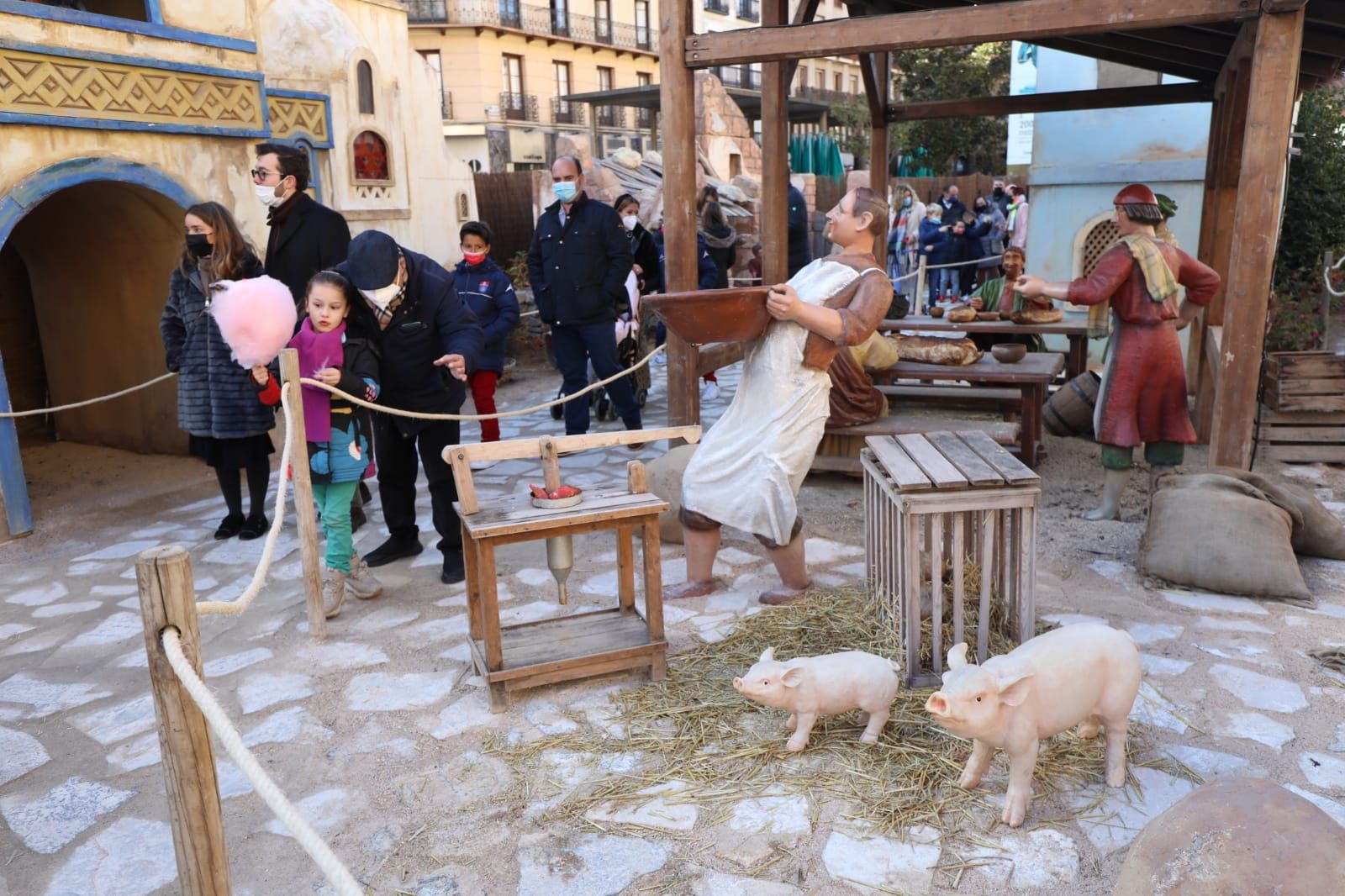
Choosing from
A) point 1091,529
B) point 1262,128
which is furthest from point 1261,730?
point 1262,128

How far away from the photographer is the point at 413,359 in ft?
16.2

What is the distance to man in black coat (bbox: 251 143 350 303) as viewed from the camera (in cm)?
545

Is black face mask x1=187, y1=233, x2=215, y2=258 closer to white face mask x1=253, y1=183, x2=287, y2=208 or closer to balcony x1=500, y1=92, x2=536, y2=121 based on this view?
white face mask x1=253, y1=183, x2=287, y2=208

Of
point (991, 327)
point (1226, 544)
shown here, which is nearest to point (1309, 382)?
point (991, 327)

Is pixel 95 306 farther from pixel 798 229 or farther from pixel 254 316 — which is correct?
pixel 798 229

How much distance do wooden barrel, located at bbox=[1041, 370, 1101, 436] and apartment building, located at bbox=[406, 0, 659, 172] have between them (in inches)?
1037

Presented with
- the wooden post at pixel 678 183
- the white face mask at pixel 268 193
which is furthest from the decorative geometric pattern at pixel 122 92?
the wooden post at pixel 678 183

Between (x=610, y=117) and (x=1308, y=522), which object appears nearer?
(x=1308, y=522)

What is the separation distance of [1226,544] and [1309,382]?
325cm

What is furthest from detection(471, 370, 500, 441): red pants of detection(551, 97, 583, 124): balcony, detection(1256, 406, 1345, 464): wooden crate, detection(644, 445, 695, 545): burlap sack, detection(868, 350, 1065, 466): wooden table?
detection(551, 97, 583, 124): balcony

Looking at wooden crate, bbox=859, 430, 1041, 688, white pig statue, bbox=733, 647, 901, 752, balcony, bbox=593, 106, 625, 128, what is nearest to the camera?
white pig statue, bbox=733, 647, 901, 752

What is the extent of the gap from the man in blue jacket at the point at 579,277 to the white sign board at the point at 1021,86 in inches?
285

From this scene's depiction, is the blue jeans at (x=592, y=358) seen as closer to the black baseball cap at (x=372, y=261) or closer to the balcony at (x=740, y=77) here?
the black baseball cap at (x=372, y=261)

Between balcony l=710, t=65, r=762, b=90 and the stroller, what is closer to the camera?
the stroller
